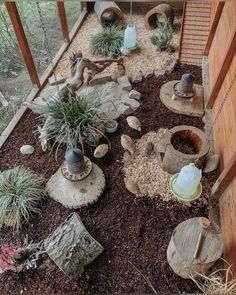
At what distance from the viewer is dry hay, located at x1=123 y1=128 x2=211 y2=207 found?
3.02m

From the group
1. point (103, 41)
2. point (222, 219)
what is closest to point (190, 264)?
point (222, 219)

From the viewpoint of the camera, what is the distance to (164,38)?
455cm

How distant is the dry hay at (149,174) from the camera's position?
3023mm

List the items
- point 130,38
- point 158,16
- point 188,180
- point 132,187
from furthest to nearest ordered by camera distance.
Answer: point 158,16
point 130,38
point 132,187
point 188,180

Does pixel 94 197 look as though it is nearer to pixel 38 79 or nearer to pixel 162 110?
pixel 162 110

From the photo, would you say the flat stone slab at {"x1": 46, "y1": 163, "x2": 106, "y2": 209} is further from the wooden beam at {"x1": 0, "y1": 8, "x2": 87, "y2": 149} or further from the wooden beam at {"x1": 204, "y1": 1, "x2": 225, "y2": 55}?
the wooden beam at {"x1": 204, "y1": 1, "x2": 225, "y2": 55}

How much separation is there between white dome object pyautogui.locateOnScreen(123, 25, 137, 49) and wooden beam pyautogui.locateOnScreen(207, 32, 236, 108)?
1537 millimetres

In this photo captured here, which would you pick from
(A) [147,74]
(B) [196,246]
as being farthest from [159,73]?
(B) [196,246]

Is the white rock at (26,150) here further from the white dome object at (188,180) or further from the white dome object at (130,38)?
the white dome object at (130,38)

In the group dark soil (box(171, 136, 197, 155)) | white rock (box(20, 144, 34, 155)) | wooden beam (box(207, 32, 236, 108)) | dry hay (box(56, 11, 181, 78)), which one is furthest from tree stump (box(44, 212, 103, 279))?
dry hay (box(56, 11, 181, 78))

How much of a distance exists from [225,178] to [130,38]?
8.52 feet

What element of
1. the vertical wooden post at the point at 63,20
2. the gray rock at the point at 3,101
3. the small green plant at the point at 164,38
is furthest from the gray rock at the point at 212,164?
the vertical wooden post at the point at 63,20

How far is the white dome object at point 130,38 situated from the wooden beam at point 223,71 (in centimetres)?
154

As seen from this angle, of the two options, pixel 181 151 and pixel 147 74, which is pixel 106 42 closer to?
pixel 147 74
